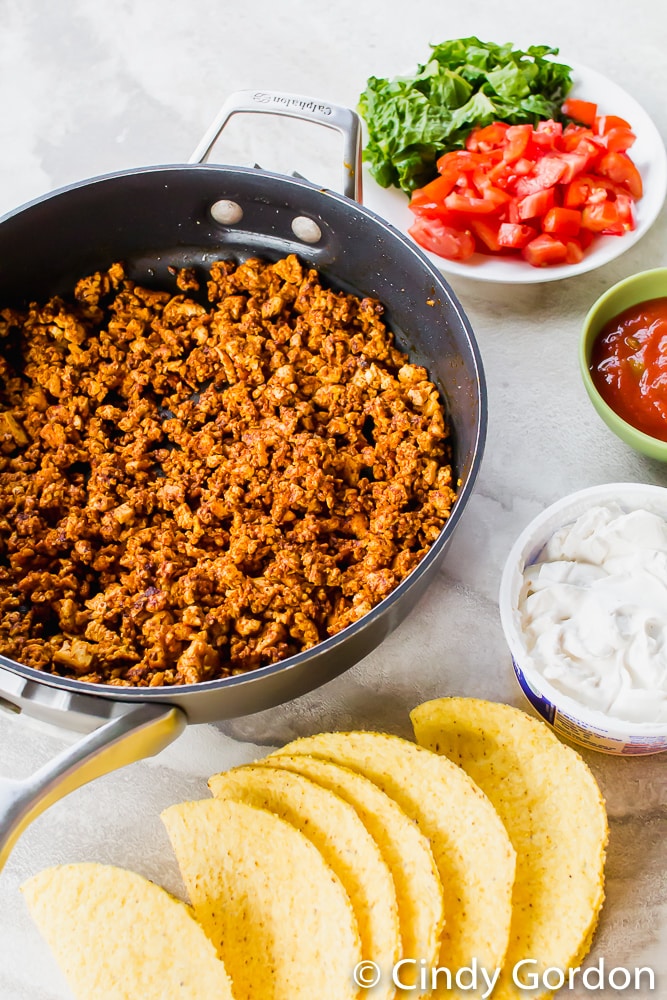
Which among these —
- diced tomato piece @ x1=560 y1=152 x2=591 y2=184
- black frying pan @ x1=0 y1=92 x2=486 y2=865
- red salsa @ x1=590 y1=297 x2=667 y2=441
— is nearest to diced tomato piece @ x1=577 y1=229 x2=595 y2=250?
diced tomato piece @ x1=560 y1=152 x2=591 y2=184

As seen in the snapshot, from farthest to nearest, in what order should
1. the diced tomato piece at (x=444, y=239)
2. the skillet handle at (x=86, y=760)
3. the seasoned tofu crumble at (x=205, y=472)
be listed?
the diced tomato piece at (x=444, y=239) < the seasoned tofu crumble at (x=205, y=472) < the skillet handle at (x=86, y=760)

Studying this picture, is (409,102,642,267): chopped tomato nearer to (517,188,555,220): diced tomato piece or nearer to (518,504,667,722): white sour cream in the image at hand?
(517,188,555,220): diced tomato piece

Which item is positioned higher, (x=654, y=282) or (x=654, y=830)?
(x=654, y=282)

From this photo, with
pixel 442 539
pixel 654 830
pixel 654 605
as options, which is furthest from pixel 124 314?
pixel 654 830

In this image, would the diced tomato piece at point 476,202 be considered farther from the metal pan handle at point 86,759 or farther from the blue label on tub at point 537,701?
the metal pan handle at point 86,759

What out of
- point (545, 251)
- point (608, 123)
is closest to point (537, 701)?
point (545, 251)

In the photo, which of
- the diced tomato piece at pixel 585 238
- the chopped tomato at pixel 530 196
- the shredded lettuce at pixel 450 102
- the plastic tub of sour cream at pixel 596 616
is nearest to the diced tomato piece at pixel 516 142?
the chopped tomato at pixel 530 196

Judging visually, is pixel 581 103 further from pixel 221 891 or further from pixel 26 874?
pixel 26 874
